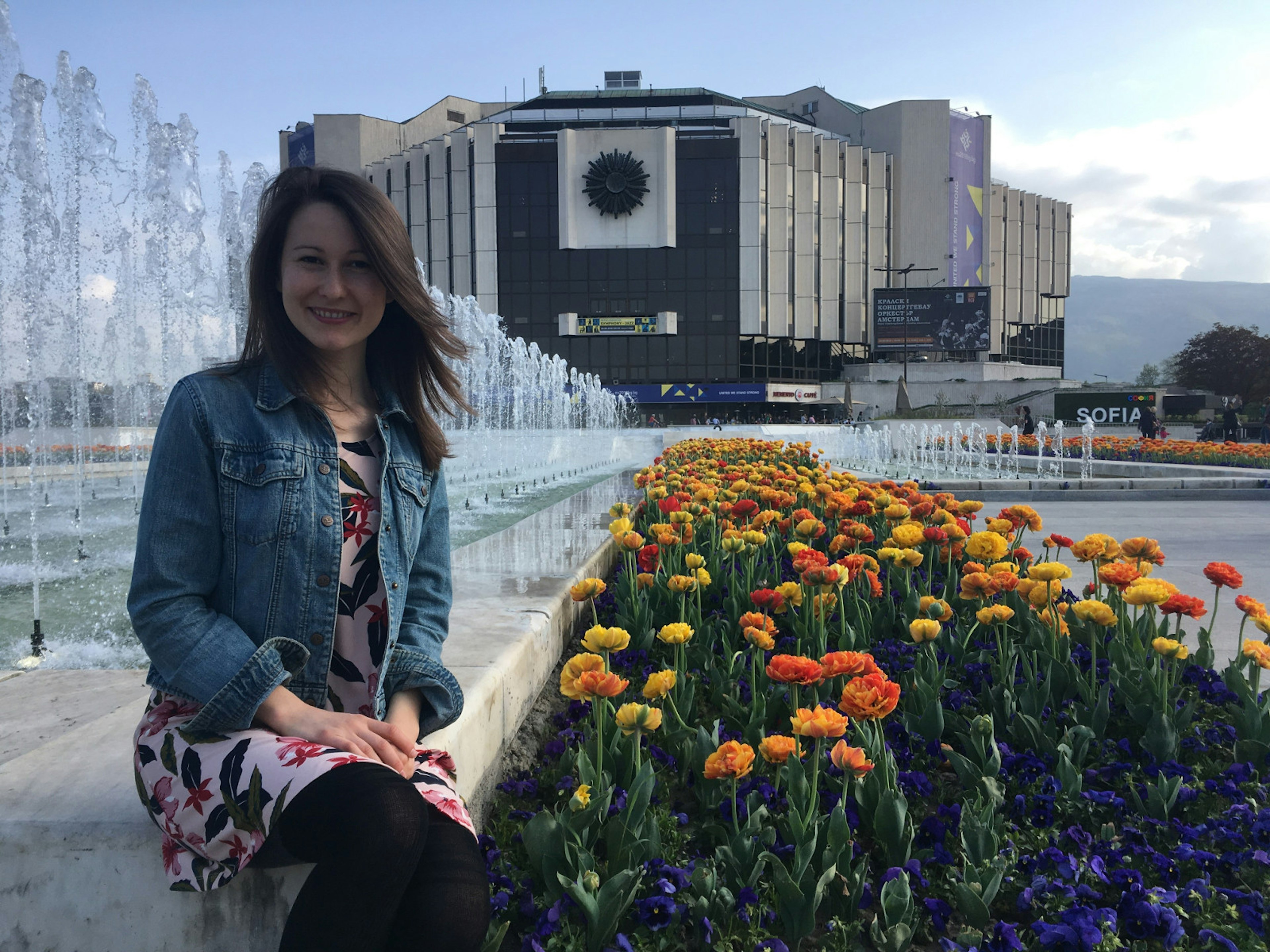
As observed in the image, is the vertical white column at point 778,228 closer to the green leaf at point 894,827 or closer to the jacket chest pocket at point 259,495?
the green leaf at point 894,827

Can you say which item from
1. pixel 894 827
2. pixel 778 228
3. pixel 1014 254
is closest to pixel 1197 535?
pixel 894 827

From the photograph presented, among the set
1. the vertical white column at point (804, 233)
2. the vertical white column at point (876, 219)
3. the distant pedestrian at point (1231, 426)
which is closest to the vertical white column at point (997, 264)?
the vertical white column at point (876, 219)

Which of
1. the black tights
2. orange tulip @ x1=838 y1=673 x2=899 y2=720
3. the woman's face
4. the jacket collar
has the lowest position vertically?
the black tights

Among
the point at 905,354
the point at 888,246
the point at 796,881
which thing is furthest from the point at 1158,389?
the point at 796,881

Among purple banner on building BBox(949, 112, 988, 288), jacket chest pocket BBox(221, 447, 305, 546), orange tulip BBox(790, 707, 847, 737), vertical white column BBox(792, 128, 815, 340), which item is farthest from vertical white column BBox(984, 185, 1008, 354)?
jacket chest pocket BBox(221, 447, 305, 546)

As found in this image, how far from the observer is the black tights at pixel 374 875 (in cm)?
119

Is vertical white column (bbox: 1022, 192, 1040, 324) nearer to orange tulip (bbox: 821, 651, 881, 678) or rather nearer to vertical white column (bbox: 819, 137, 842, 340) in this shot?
vertical white column (bbox: 819, 137, 842, 340)

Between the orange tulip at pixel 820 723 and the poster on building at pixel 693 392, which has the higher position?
the poster on building at pixel 693 392

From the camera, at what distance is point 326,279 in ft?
5.52

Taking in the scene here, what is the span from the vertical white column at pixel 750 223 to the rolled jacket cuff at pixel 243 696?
47.3 meters

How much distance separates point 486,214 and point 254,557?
48.1m

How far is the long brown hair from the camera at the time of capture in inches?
65.4

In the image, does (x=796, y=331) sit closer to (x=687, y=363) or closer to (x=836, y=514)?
(x=687, y=363)

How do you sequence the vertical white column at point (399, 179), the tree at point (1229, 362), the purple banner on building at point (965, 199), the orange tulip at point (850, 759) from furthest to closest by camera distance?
the purple banner on building at point (965, 199)
the tree at point (1229, 362)
the vertical white column at point (399, 179)
the orange tulip at point (850, 759)
